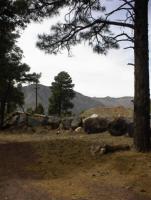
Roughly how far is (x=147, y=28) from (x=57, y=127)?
45.0 ft

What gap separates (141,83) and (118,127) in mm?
7049

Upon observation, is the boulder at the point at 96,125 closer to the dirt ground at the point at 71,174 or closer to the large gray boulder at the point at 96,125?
the large gray boulder at the point at 96,125

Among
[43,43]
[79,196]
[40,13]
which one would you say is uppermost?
[40,13]

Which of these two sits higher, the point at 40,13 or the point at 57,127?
the point at 40,13

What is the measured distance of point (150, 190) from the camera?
380 inches

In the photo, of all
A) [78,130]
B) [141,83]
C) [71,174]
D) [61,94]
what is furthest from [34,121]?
[61,94]

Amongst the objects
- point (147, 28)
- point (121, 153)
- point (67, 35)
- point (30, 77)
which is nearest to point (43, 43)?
point (67, 35)

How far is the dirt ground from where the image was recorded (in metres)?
9.46

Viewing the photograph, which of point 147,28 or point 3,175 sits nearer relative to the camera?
point 3,175

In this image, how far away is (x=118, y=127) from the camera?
20.0 metres

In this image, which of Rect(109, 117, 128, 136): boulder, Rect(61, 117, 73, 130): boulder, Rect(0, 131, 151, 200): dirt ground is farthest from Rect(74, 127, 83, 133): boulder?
Rect(0, 131, 151, 200): dirt ground

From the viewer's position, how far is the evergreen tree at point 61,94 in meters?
61.4

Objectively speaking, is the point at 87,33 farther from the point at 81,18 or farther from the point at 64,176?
the point at 64,176

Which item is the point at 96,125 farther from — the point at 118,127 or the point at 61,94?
the point at 61,94
